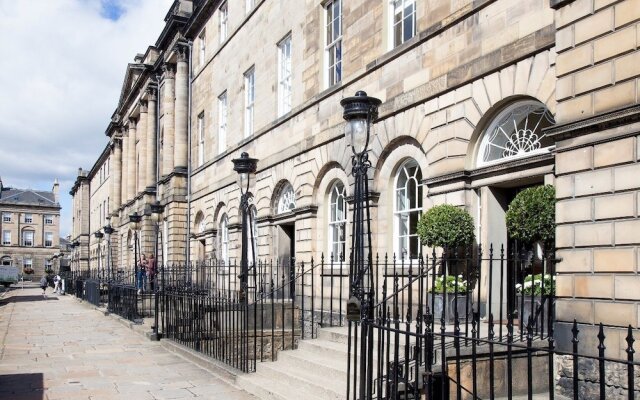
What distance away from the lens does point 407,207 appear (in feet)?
38.4

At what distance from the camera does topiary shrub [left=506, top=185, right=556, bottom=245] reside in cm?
730

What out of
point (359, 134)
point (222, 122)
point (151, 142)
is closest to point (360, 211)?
point (359, 134)

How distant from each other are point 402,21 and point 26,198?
4191 inches

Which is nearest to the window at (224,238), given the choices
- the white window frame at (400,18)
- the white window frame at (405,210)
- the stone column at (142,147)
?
the white window frame at (405,210)

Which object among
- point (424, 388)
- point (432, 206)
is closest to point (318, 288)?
point (432, 206)

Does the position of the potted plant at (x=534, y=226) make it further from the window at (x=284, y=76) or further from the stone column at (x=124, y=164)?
the stone column at (x=124, y=164)

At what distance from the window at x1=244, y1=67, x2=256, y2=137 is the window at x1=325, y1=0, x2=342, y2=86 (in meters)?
5.70

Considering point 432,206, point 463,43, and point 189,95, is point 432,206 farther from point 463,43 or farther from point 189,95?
point 189,95

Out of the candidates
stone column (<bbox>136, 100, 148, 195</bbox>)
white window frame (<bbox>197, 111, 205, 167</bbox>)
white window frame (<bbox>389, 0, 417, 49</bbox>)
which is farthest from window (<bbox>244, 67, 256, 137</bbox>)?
stone column (<bbox>136, 100, 148, 195</bbox>)

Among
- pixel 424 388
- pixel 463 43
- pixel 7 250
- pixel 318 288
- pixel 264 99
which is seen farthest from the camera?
pixel 7 250

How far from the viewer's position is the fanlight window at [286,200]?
16938 millimetres

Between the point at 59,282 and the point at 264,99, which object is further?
the point at 59,282

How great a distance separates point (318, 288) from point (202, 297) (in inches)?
148

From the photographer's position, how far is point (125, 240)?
43469mm
